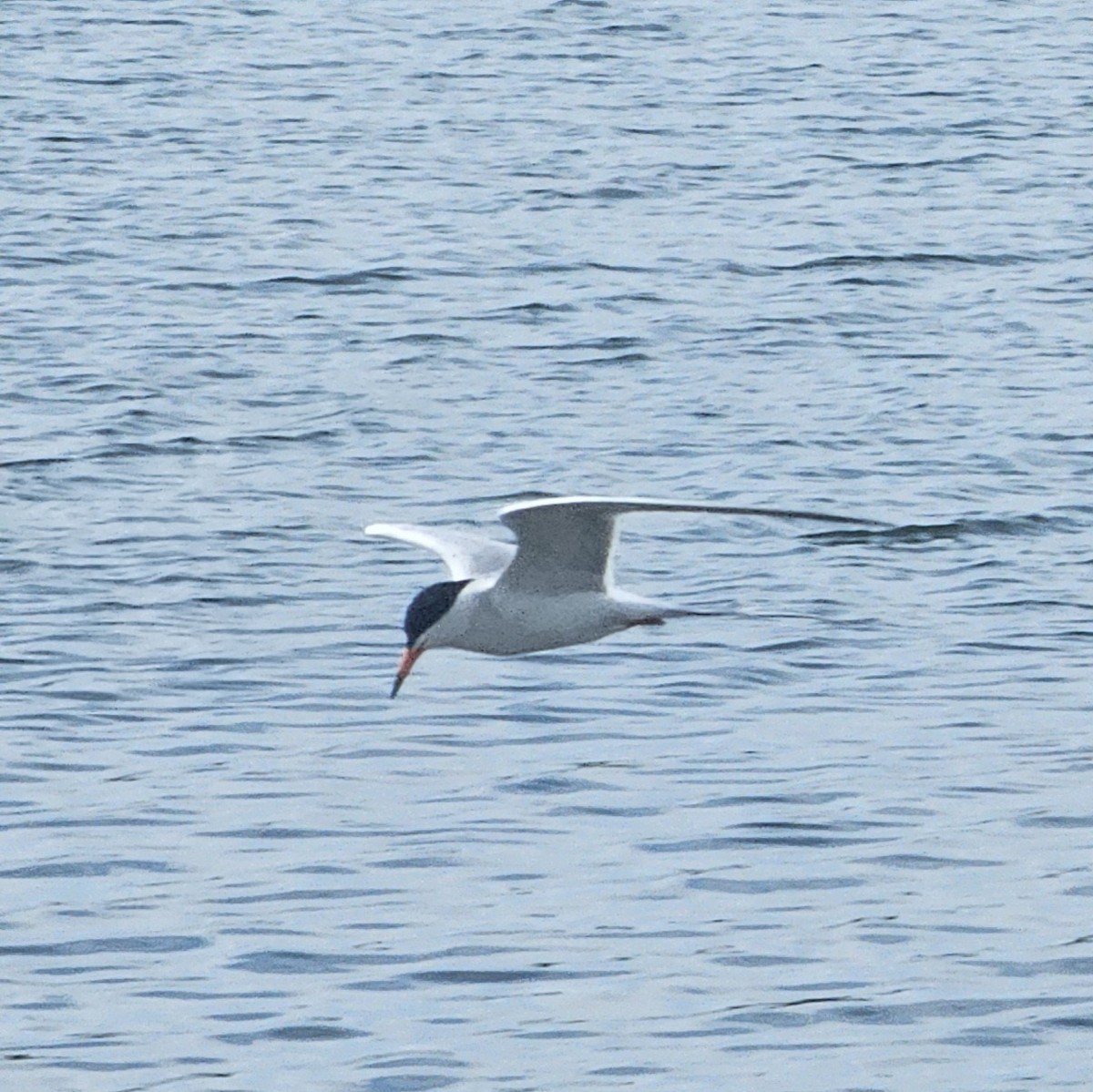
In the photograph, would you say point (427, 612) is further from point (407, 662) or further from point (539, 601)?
point (539, 601)

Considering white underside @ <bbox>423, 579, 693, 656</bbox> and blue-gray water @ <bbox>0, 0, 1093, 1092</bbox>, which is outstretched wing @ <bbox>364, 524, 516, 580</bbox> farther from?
blue-gray water @ <bbox>0, 0, 1093, 1092</bbox>

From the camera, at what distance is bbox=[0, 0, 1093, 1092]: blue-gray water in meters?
11.7

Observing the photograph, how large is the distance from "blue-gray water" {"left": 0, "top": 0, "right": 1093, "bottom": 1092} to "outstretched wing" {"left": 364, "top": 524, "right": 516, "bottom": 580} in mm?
994

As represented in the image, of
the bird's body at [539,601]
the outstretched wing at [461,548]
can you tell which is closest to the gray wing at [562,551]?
the bird's body at [539,601]

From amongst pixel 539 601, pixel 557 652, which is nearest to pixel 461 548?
pixel 539 601

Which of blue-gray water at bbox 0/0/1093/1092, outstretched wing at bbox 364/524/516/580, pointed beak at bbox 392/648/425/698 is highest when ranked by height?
outstretched wing at bbox 364/524/516/580

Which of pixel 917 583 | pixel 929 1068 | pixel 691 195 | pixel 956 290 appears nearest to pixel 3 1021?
pixel 929 1068

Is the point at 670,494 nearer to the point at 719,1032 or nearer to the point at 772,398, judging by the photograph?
the point at 772,398

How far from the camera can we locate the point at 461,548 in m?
13.8

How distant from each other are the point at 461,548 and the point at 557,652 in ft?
7.12

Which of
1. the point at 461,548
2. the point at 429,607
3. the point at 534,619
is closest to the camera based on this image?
the point at 534,619

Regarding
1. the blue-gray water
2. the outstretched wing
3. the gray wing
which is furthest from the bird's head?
the blue-gray water

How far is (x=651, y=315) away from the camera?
2423 centimetres

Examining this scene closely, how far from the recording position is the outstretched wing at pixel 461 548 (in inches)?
529
